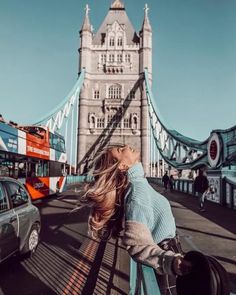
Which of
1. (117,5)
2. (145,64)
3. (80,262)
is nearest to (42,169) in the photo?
(80,262)

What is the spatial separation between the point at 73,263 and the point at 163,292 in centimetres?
343

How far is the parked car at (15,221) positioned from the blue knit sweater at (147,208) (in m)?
3.04

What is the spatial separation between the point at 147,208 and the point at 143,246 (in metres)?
0.19

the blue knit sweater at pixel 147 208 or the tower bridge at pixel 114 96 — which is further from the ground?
the tower bridge at pixel 114 96

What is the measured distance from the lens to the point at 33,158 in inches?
536

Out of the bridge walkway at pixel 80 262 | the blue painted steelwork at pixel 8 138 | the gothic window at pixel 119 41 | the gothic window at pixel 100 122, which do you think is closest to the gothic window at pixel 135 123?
the gothic window at pixel 100 122

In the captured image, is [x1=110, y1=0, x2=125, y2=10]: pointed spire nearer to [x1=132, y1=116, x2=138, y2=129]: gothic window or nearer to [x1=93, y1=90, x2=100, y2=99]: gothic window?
[x1=93, y1=90, x2=100, y2=99]: gothic window

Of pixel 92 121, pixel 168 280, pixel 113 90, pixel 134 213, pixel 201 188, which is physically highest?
pixel 113 90

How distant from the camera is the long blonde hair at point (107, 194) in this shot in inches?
69.6

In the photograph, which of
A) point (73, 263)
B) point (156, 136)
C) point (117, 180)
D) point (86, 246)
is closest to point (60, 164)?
point (86, 246)

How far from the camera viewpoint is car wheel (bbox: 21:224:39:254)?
5.04 metres

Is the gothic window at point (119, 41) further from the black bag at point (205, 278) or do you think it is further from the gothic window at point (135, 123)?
the black bag at point (205, 278)

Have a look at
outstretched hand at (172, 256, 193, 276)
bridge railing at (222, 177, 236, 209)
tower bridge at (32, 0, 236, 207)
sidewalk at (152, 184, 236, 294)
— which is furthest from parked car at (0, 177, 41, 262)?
tower bridge at (32, 0, 236, 207)

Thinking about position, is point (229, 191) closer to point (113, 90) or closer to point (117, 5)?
point (113, 90)
